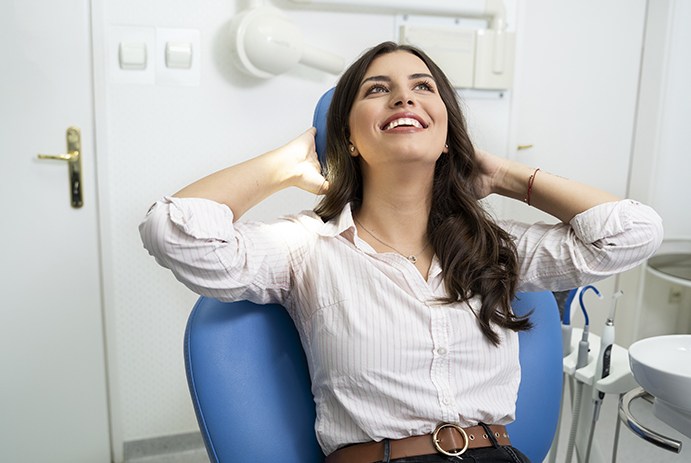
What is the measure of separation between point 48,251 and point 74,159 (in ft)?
1.04

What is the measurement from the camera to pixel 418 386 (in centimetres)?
116

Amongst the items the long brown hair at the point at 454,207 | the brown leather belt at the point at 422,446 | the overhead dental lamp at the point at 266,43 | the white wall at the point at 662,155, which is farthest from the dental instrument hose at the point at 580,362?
the white wall at the point at 662,155

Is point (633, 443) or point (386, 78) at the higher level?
point (386, 78)

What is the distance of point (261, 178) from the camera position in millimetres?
1287

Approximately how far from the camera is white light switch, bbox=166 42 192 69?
199 centimetres

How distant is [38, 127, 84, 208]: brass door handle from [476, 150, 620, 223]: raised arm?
129cm

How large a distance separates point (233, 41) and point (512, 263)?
1195 millimetres

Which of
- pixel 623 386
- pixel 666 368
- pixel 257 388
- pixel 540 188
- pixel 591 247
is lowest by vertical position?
pixel 623 386

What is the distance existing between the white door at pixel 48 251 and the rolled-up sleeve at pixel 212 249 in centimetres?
105

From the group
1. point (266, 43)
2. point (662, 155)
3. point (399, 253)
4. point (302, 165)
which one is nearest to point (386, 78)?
point (302, 165)

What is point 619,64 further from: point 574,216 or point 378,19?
point 574,216

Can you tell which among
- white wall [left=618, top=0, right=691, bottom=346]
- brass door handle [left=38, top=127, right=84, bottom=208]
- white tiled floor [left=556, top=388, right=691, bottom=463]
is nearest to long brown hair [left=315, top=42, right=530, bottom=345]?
brass door handle [left=38, top=127, right=84, bottom=208]

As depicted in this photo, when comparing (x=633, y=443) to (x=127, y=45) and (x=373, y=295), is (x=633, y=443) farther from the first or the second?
(x=127, y=45)

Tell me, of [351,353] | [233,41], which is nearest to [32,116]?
[233,41]
